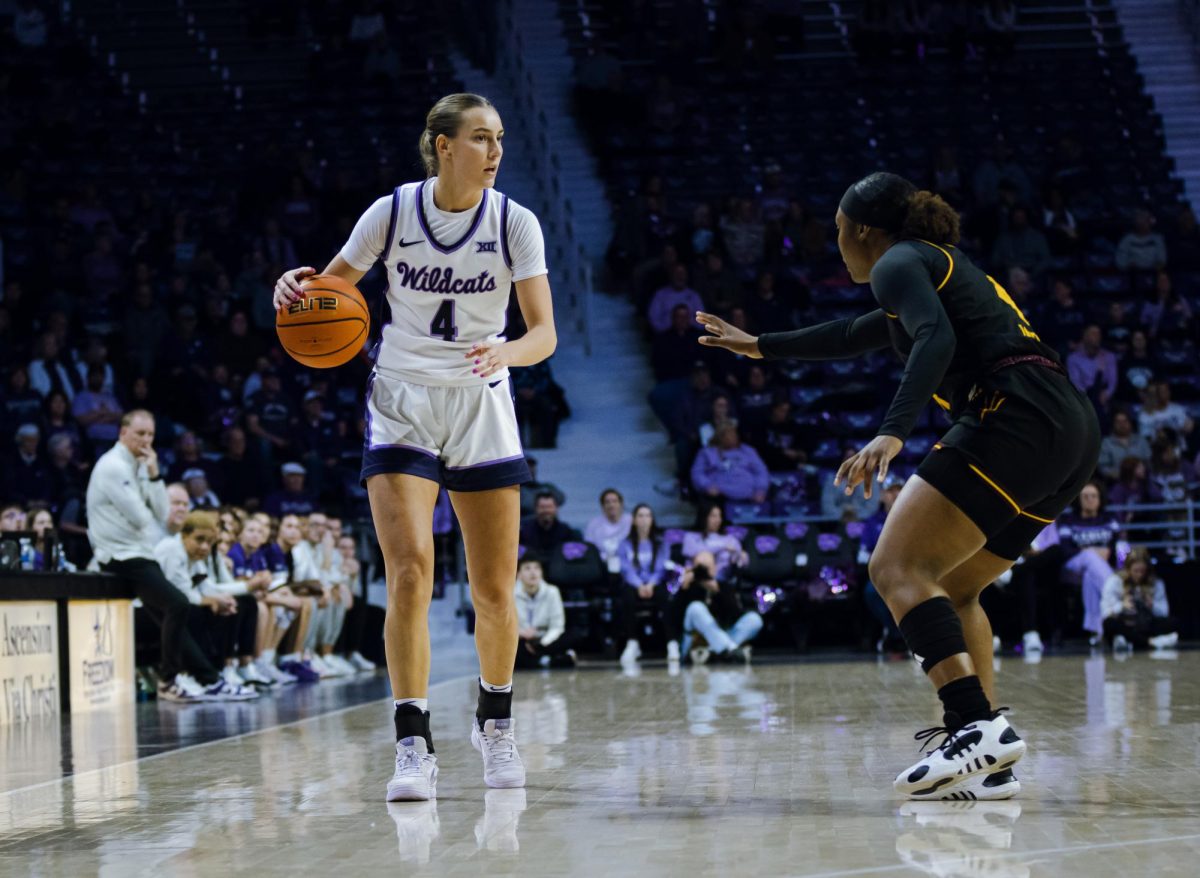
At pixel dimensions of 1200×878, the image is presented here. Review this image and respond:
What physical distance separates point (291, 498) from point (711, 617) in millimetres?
3893

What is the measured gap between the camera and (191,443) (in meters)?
13.9

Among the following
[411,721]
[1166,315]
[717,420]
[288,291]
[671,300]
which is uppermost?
[671,300]

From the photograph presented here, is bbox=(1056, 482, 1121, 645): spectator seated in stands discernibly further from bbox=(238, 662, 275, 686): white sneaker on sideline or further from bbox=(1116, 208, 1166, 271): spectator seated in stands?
bbox=(238, 662, 275, 686): white sneaker on sideline

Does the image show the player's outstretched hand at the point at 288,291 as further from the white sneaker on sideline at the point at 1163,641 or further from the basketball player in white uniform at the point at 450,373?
the white sneaker on sideline at the point at 1163,641

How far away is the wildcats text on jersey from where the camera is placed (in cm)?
444

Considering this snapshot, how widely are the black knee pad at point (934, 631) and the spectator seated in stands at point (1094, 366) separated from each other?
450 inches

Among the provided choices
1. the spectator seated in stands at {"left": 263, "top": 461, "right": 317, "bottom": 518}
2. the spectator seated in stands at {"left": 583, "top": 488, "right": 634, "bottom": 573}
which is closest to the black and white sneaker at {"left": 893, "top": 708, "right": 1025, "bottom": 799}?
the spectator seated in stands at {"left": 583, "top": 488, "right": 634, "bottom": 573}

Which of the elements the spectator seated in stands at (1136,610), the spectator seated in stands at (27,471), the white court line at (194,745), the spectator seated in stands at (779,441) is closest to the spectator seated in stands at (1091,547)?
the spectator seated in stands at (1136,610)

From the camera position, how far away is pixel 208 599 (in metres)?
10.1

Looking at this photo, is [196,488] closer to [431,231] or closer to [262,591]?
[262,591]

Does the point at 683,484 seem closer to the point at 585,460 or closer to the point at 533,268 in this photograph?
the point at 585,460

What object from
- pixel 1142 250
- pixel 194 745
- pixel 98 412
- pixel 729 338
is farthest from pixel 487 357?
pixel 1142 250

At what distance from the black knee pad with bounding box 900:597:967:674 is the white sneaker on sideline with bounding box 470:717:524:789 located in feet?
3.92

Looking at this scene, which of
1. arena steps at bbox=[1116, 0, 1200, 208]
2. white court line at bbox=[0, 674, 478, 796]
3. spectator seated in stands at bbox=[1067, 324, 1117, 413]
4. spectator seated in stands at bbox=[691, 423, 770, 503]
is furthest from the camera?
arena steps at bbox=[1116, 0, 1200, 208]
